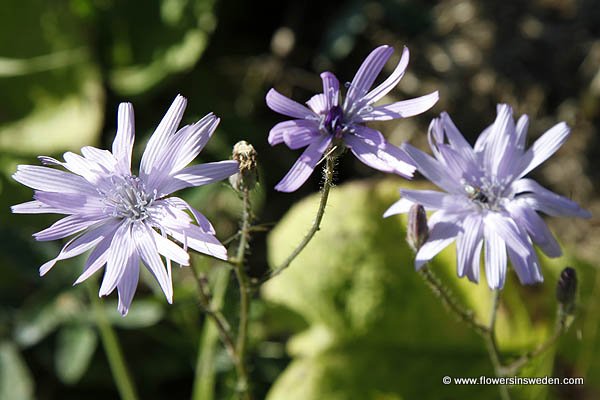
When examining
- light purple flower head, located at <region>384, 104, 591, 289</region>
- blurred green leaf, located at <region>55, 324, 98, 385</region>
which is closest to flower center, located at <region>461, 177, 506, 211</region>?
light purple flower head, located at <region>384, 104, 591, 289</region>

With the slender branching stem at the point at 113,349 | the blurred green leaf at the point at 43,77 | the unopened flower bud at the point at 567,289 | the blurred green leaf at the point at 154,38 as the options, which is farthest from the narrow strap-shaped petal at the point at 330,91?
the blurred green leaf at the point at 43,77

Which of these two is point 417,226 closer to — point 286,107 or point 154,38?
point 286,107

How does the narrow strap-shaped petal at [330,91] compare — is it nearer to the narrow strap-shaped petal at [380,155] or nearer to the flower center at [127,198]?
the narrow strap-shaped petal at [380,155]

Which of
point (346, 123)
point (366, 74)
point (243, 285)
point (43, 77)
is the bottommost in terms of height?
point (243, 285)

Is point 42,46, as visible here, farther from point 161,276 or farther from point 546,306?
point 546,306

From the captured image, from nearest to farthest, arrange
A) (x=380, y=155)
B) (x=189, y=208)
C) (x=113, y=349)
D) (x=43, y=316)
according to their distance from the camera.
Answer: (x=189, y=208) → (x=380, y=155) → (x=113, y=349) → (x=43, y=316)

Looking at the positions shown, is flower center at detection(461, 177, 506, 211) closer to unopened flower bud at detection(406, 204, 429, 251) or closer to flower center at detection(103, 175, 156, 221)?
unopened flower bud at detection(406, 204, 429, 251)

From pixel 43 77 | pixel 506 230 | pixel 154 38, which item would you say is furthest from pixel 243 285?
pixel 43 77

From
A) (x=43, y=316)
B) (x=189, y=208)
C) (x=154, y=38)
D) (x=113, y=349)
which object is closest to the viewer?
(x=189, y=208)

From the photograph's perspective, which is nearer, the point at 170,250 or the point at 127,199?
the point at 170,250
